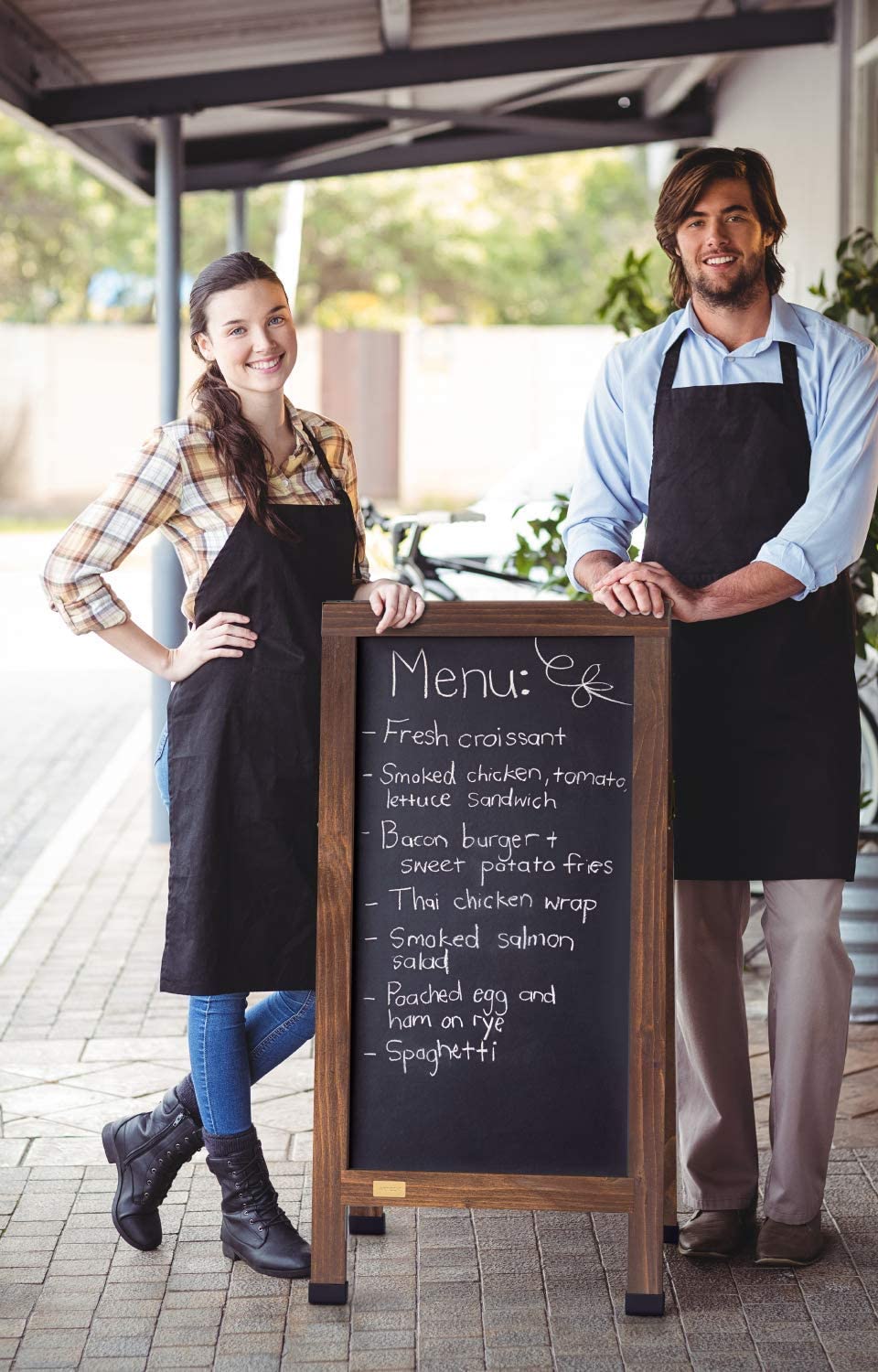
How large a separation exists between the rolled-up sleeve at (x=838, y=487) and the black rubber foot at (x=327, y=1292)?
161 cm

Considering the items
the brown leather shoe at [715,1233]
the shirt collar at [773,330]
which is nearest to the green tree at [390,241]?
the shirt collar at [773,330]

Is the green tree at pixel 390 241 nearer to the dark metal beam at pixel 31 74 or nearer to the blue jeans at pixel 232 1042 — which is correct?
the dark metal beam at pixel 31 74

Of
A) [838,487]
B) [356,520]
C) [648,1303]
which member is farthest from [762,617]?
[648,1303]

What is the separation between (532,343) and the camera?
899 inches

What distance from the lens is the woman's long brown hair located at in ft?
10.6

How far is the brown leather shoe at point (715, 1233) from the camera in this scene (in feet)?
11.3

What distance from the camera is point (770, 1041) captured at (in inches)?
137

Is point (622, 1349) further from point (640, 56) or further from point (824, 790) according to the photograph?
point (640, 56)

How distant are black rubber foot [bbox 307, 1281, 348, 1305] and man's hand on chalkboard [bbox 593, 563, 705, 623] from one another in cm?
140

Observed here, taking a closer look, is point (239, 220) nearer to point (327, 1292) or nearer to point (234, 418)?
point (234, 418)

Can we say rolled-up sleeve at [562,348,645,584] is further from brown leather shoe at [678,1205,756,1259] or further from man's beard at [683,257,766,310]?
brown leather shoe at [678,1205,756,1259]

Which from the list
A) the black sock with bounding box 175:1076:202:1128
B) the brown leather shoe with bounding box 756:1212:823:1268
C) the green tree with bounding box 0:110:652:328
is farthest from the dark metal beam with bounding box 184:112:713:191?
the green tree with bounding box 0:110:652:328

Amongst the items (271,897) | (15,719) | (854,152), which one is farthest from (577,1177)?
(15,719)

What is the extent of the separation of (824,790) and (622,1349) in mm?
1136
